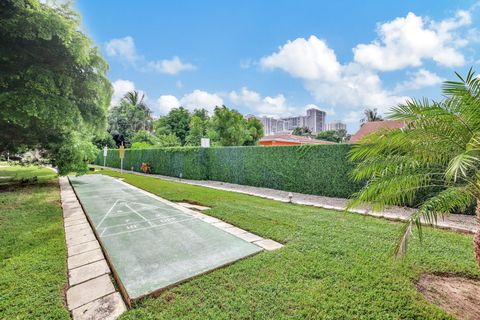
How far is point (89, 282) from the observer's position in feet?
10.4

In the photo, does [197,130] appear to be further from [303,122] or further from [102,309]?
[303,122]

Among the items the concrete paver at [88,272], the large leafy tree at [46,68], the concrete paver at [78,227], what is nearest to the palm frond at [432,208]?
the concrete paver at [88,272]

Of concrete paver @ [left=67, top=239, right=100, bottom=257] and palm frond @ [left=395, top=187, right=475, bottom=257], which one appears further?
concrete paver @ [left=67, top=239, right=100, bottom=257]

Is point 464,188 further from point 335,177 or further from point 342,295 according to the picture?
point 335,177

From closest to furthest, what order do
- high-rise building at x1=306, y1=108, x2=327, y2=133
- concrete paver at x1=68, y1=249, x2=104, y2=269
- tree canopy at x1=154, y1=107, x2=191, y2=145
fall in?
concrete paver at x1=68, y1=249, x2=104, y2=269, tree canopy at x1=154, y1=107, x2=191, y2=145, high-rise building at x1=306, y1=108, x2=327, y2=133

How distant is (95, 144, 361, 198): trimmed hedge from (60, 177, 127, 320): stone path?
28.1ft

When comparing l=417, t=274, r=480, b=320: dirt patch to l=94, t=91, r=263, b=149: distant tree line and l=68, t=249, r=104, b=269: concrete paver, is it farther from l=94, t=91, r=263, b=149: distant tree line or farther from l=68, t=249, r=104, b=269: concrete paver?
l=94, t=91, r=263, b=149: distant tree line

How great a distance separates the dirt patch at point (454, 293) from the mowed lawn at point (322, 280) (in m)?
0.15

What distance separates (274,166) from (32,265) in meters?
10.1

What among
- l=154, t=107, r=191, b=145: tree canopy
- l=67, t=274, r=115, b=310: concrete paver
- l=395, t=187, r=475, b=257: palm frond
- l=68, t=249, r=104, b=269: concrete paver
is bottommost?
l=68, t=249, r=104, b=269: concrete paver

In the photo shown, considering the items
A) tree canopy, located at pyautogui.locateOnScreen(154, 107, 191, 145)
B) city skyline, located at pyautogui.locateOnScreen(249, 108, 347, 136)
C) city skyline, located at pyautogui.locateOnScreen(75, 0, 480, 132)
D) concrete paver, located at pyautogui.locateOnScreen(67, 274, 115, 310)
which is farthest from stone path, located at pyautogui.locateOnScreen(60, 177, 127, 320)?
city skyline, located at pyautogui.locateOnScreen(249, 108, 347, 136)

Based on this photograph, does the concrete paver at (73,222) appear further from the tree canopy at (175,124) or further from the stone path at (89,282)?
the tree canopy at (175,124)

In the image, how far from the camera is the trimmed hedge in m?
9.47

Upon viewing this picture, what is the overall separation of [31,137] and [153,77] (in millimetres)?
17505
